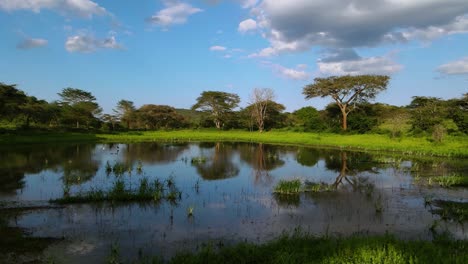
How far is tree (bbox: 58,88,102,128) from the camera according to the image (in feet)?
206

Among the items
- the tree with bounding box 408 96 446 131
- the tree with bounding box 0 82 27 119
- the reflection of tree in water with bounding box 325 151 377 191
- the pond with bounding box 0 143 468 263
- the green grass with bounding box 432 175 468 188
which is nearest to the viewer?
the pond with bounding box 0 143 468 263

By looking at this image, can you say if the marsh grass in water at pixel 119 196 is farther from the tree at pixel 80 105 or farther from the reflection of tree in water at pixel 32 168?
the tree at pixel 80 105

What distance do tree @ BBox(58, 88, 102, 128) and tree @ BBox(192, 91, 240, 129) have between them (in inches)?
881

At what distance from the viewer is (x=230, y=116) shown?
7956 cm

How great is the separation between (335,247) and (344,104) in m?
52.6

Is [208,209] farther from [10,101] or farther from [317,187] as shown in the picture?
[10,101]

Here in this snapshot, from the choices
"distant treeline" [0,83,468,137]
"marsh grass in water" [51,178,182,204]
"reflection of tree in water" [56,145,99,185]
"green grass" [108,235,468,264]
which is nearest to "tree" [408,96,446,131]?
"distant treeline" [0,83,468,137]

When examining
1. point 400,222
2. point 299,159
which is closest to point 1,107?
point 299,159

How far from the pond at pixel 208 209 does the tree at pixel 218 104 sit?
2259 inches

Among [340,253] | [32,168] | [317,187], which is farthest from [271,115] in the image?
[340,253]

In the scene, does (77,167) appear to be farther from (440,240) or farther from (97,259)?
(440,240)

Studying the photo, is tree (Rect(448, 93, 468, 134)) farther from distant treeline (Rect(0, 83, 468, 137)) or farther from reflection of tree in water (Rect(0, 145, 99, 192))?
reflection of tree in water (Rect(0, 145, 99, 192))

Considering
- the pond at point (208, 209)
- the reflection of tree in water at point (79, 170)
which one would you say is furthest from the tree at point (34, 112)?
the pond at point (208, 209)

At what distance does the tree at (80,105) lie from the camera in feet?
206
